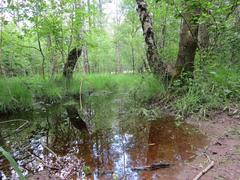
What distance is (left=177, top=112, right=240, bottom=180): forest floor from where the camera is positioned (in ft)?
6.21

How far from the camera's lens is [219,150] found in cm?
237

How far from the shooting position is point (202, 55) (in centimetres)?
434

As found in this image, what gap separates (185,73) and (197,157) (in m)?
2.38

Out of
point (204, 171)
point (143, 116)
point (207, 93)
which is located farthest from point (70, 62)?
point (204, 171)

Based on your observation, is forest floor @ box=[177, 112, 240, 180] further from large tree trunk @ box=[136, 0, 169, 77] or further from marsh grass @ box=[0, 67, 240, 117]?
large tree trunk @ box=[136, 0, 169, 77]

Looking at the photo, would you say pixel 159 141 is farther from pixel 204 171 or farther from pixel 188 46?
pixel 188 46

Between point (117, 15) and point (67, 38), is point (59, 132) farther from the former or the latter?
point (117, 15)

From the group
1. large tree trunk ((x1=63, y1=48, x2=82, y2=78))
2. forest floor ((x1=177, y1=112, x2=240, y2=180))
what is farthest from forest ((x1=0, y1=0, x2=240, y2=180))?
large tree trunk ((x1=63, y1=48, x2=82, y2=78))

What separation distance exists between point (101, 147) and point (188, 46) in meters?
2.93

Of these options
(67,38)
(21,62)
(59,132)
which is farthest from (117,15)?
(59,132)

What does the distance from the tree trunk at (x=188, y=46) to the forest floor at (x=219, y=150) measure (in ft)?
4.50

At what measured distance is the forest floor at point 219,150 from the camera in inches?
74.5

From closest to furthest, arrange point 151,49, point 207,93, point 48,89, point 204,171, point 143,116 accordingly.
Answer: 1. point 204,171
2. point 207,93
3. point 143,116
4. point 151,49
5. point 48,89

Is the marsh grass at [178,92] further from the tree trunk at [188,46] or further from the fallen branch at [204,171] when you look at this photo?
the fallen branch at [204,171]
